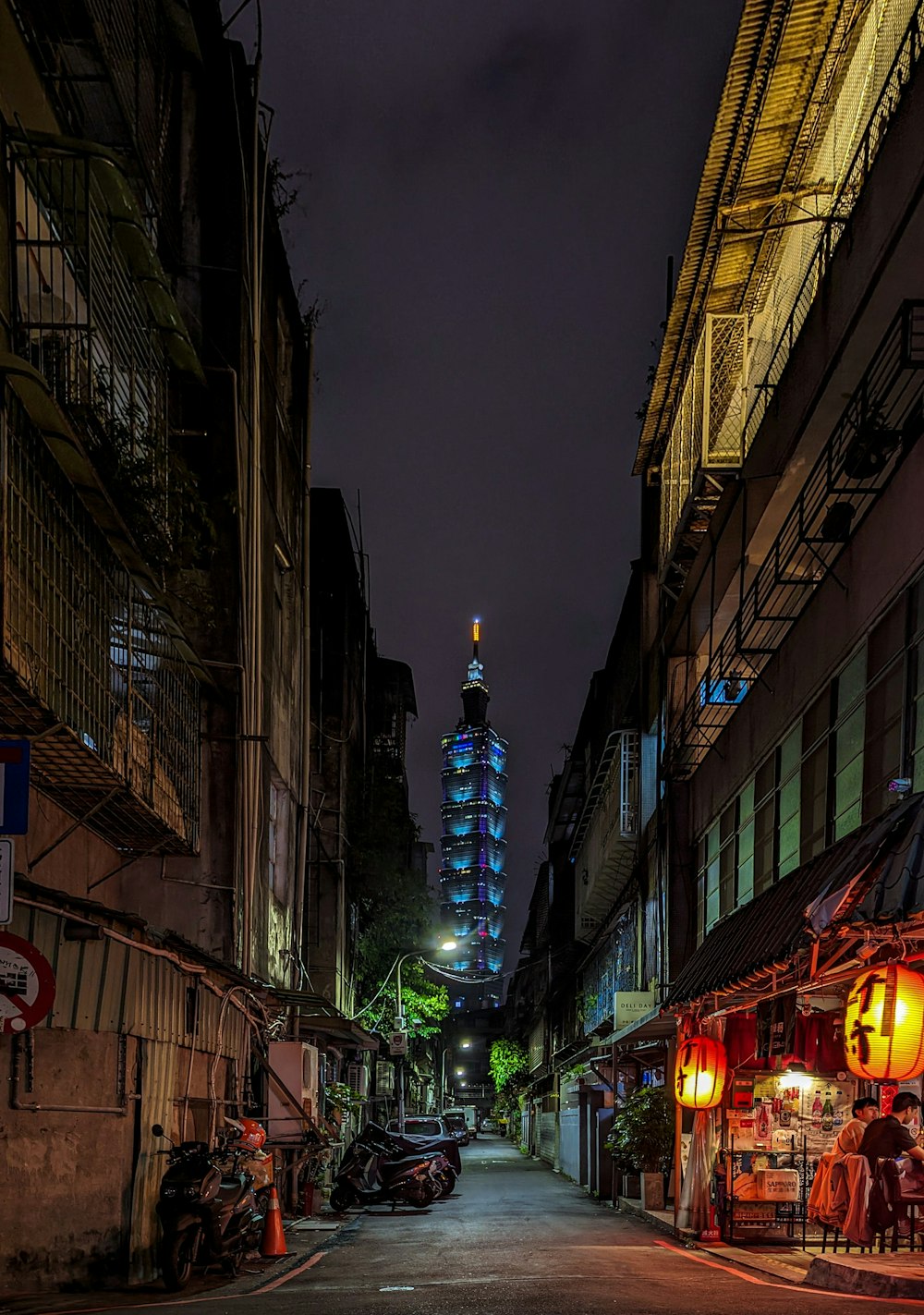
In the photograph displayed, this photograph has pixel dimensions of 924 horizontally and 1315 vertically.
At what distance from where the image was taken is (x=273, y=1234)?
55.8 feet

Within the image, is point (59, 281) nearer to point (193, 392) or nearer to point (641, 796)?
point (193, 392)

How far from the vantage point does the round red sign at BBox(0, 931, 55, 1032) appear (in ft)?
31.4

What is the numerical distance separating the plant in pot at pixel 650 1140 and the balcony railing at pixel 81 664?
37.3 ft

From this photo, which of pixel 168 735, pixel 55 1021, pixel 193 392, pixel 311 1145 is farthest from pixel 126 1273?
pixel 193 392

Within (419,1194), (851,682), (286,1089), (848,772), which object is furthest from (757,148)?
(419,1194)

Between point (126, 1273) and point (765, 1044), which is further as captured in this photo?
point (765, 1044)

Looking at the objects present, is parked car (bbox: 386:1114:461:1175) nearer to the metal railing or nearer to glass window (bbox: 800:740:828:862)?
the metal railing

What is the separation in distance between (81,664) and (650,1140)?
54.0 ft

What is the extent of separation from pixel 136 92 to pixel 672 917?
1733 centimetres

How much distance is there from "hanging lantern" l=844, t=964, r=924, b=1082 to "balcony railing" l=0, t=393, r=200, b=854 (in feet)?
23.8

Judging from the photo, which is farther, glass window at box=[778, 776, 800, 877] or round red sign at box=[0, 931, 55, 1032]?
glass window at box=[778, 776, 800, 877]

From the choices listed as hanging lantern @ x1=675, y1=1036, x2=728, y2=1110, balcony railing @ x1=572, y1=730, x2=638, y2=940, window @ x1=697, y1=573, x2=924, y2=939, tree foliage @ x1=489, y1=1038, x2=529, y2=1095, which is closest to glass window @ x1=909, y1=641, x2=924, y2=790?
window @ x1=697, y1=573, x2=924, y2=939

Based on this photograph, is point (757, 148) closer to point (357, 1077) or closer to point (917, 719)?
point (917, 719)

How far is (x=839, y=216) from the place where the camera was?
61.5ft
